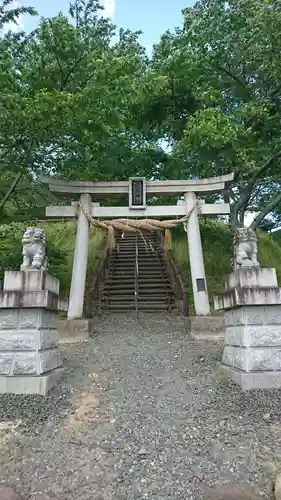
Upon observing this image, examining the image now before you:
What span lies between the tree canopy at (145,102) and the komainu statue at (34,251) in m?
2.37

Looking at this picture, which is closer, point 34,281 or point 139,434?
point 139,434

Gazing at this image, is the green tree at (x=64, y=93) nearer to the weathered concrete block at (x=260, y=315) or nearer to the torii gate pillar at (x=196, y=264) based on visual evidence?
the torii gate pillar at (x=196, y=264)

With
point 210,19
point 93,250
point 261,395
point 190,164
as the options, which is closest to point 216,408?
point 261,395

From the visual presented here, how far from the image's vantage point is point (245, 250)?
5.17m

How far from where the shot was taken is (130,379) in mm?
5297

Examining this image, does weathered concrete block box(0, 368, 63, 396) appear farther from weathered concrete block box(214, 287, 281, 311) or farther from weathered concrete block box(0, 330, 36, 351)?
weathered concrete block box(214, 287, 281, 311)

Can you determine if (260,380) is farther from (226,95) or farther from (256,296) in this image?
(226,95)

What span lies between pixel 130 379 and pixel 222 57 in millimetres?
8705

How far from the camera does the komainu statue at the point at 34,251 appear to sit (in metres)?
5.03

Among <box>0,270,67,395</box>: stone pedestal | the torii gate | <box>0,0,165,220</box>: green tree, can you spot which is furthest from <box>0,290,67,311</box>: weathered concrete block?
the torii gate

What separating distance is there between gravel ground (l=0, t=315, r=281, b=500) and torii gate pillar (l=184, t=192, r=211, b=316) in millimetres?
2614

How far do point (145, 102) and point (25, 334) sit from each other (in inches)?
290

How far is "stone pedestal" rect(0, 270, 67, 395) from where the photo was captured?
4602mm

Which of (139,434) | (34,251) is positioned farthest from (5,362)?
(139,434)
